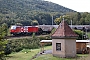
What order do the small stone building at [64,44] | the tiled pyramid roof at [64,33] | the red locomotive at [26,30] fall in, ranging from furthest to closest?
1. the red locomotive at [26,30]
2. the tiled pyramid roof at [64,33]
3. the small stone building at [64,44]

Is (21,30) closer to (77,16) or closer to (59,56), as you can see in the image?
(59,56)

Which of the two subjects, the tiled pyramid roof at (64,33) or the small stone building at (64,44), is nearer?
the small stone building at (64,44)

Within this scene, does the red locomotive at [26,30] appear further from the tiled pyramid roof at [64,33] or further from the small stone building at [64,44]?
the small stone building at [64,44]

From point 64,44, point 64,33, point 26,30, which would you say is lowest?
point 26,30

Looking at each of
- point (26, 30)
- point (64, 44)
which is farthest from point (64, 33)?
point (26, 30)

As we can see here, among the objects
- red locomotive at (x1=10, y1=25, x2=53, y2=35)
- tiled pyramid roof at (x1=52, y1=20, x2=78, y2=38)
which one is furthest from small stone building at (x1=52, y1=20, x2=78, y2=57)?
red locomotive at (x1=10, y1=25, x2=53, y2=35)

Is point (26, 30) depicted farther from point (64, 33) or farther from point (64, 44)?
point (64, 44)

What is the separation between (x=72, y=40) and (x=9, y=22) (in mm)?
50292

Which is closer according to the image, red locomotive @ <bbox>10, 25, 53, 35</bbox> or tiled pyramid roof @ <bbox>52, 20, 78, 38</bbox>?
tiled pyramid roof @ <bbox>52, 20, 78, 38</bbox>

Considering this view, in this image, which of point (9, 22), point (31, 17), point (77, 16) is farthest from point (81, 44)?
point (31, 17)

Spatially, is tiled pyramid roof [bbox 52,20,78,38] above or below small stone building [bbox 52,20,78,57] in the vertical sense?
above

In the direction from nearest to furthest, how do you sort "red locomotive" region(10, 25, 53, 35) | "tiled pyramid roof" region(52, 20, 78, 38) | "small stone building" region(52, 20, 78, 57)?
1. "small stone building" region(52, 20, 78, 57)
2. "tiled pyramid roof" region(52, 20, 78, 38)
3. "red locomotive" region(10, 25, 53, 35)

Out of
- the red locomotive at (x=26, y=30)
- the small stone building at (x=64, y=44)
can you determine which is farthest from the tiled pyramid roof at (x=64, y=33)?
the red locomotive at (x=26, y=30)

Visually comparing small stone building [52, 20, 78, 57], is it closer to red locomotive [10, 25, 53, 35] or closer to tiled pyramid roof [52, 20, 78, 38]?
tiled pyramid roof [52, 20, 78, 38]
